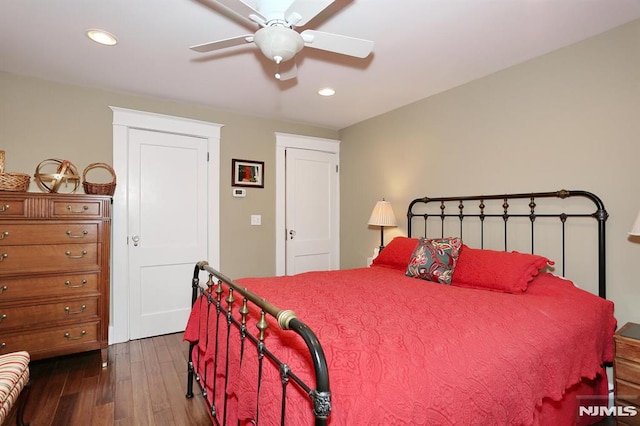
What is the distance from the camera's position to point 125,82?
2938mm

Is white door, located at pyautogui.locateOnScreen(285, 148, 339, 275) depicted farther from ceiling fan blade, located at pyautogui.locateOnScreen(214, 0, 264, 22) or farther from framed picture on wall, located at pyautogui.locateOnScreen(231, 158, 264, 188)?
ceiling fan blade, located at pyautogui.locateOnScreen(214, 0, 264, 22)

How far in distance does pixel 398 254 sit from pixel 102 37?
2666 millimetres

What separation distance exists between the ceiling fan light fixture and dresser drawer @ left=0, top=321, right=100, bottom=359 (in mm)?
2477

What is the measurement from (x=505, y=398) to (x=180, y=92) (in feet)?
11.0

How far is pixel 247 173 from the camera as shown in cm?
385

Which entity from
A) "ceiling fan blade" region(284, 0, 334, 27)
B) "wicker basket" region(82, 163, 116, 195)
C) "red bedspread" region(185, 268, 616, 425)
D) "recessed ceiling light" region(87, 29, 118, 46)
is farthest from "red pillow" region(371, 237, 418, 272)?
"recessed ceiling light" region(87, 29, 118, 46)

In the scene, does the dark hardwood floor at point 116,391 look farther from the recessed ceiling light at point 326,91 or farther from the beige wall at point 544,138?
the recessed ceiling light at point 326,91

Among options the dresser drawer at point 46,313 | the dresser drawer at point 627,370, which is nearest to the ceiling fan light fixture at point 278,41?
the dresser drawer at point 627,370

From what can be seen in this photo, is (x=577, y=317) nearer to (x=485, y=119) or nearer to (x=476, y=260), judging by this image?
(x=476, y=260)

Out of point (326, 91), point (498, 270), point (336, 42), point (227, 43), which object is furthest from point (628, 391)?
point (326, 91)

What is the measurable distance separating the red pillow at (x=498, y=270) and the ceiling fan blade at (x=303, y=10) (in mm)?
1825

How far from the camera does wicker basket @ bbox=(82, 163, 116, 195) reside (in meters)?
2.77

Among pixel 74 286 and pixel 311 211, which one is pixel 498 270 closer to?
pixel 311 211

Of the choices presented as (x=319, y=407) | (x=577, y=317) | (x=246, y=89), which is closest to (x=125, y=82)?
(x=246, y=89)
